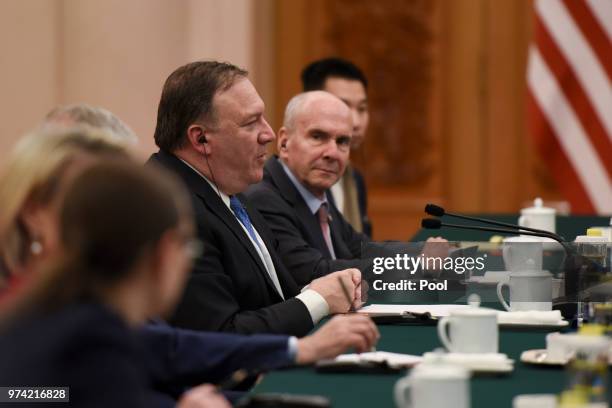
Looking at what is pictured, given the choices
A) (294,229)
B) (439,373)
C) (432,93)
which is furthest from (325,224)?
(432,93)

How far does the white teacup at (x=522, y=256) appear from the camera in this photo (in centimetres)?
331

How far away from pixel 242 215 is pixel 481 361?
142cm

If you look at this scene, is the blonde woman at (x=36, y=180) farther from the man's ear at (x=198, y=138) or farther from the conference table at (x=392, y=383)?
the man's ear at (x=198, y=138)

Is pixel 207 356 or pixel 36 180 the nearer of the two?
pixel 36 180

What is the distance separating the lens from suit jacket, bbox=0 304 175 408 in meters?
1.44

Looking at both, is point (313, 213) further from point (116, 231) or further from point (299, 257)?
point (116, 231)

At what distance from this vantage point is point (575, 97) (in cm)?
731

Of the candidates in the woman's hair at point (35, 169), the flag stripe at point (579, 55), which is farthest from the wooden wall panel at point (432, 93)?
the woman's hair at point (35, 169)

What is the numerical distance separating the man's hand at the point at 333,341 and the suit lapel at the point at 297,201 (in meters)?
1.99

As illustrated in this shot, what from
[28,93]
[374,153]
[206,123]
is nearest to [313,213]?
[206,123]

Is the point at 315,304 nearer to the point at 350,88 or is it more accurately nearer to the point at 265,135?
the point at 265,135

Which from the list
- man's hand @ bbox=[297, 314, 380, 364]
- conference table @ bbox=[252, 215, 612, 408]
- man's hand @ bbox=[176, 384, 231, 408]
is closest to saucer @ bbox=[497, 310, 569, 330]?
conference table @ bbox=[252, 215, 612, 408]

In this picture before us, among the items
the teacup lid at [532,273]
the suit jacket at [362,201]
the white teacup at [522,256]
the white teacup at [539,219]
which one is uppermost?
the suit jacket at [362,201]

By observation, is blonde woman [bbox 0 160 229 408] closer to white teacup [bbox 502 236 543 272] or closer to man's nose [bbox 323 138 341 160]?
white teacup [bbox 502 236 543 272]
